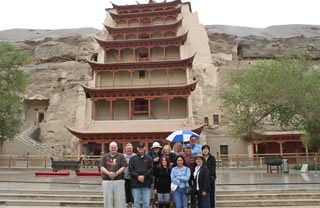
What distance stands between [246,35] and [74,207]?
37.6 meters

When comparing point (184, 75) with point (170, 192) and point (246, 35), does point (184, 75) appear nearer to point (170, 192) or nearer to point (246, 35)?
point (246, 35)

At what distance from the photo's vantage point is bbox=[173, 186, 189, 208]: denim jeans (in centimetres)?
635

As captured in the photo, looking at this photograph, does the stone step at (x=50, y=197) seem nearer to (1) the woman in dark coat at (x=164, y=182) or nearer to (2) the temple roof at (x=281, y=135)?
(1) the woman in dark coat at (x=164, y=182)

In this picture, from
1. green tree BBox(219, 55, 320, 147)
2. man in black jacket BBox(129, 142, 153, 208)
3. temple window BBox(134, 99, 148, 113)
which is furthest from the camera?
temple window BBox(134, 99, 148, 113)

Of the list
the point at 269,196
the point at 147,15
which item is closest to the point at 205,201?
the point at 269,196

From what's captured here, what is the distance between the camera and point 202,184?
20.5ft

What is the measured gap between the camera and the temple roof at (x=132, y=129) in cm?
2404

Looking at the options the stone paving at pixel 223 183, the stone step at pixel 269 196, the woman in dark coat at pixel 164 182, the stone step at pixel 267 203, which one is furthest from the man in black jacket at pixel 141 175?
the stone paving at pixel 223 183

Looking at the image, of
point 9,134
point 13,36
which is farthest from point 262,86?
point 13,36

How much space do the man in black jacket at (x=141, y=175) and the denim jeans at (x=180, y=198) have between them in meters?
0.66

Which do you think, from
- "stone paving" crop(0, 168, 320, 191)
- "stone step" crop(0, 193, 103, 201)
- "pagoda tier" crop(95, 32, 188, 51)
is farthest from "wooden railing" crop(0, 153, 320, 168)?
"pagoda tier" crop(95, 32, 188, 51)

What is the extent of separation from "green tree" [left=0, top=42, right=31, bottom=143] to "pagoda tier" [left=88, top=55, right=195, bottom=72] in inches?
339

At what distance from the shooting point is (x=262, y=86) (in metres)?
17.5

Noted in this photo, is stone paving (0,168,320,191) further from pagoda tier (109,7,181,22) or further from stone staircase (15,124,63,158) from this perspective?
pagoda tier (109,7,181,22)
